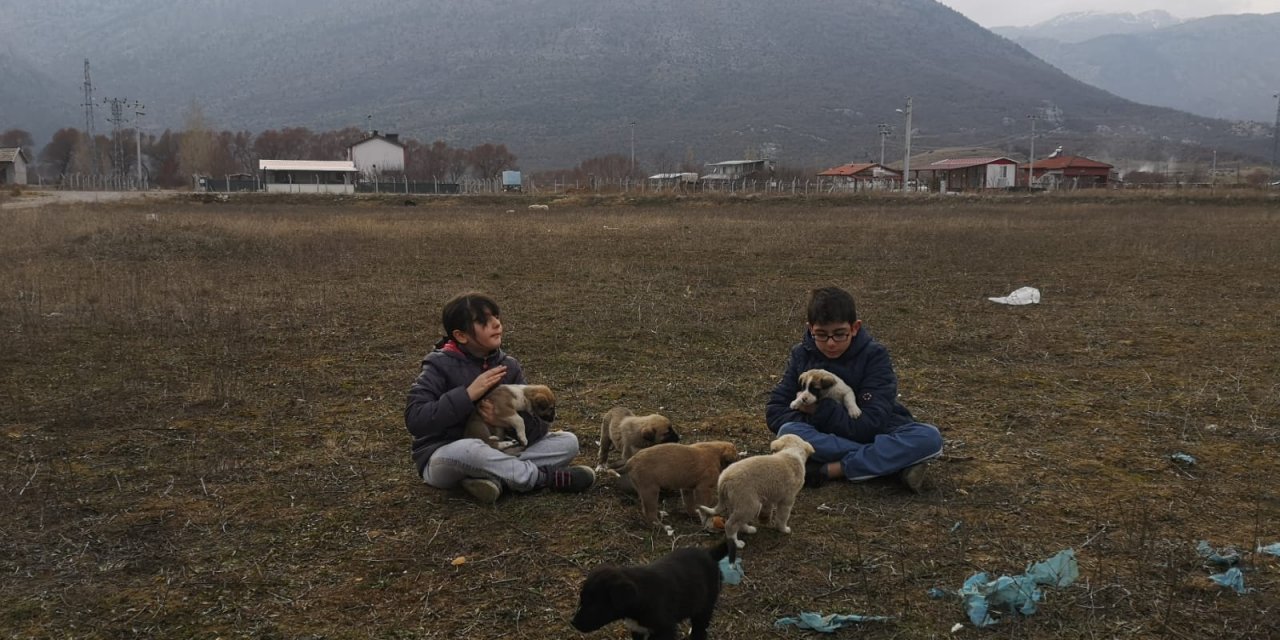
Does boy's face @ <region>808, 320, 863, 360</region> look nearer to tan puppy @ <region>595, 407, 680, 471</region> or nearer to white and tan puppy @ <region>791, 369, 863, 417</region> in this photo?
white and tan puppy @ <region>791, 369, 863, 417</region>

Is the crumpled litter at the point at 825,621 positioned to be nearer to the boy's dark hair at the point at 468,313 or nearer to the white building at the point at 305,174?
the boy's dark hair at the point at 468,313

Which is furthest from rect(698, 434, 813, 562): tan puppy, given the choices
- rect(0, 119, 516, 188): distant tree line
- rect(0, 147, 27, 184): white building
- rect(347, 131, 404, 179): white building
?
rect(0, 147, 27, 184): white building

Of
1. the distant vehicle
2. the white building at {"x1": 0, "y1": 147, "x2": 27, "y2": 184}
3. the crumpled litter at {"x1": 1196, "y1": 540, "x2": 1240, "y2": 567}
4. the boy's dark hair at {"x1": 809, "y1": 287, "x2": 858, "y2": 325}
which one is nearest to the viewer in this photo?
the crumpled litter at {"x1": 1196, "y1": 540, "x2": 1240, "y2": 567}

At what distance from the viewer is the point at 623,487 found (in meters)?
4.54

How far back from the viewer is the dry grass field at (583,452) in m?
3.43

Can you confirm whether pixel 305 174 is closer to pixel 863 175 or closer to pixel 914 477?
pixel 863 175

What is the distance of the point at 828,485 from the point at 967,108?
616ft

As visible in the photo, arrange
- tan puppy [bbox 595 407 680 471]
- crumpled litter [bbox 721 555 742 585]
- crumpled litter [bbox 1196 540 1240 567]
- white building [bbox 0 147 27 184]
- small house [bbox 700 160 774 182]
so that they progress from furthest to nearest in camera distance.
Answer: small house [bbox 700 160 774 182]
white building [bbox 0 147 27 184]
tan puppy [bbox 595 407 680 471]
crumpled litter [bbox 1196 540 1240 567]
crumpled litter [bbox 721 555 742 585]

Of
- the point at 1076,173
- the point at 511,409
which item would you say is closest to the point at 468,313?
the point at 511,409

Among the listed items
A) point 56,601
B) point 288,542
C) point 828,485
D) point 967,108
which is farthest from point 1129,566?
point 967,108

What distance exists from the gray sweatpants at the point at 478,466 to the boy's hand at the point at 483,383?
280mm

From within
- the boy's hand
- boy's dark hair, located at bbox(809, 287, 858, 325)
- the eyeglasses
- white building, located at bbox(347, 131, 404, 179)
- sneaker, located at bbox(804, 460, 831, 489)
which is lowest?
sneaker, located at bbox(804, 460, 831, 489)

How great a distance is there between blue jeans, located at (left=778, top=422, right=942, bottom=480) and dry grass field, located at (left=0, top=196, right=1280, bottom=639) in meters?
0.14

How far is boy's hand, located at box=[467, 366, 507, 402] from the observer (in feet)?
14.3
